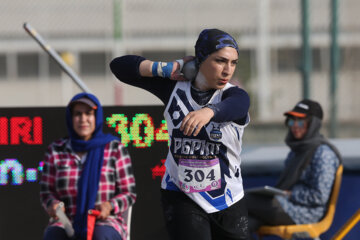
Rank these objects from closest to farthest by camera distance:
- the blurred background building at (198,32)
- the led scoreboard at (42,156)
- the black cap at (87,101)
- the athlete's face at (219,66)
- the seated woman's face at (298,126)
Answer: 1. the athlete's face at (219,66)
2. the black cap at (87,101)
3. the led scoreboard at (42,156)
4. the seated woman's face at (298,126)
5. the blurred background building at (198,32)

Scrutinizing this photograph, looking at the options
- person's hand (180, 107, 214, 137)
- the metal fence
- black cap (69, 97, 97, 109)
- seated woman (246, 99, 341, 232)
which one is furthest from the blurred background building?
person's hand (180, 107, 214, 137)

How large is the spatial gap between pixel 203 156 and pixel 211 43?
0.47 m

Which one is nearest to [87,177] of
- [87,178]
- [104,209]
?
[87,178]

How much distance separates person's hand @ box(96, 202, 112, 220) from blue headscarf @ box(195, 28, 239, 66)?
1205 mm

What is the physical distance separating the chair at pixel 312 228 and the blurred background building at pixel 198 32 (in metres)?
1.37

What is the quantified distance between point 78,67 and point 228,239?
7.67 metres

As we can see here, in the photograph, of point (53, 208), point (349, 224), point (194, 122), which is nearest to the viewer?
point (194, 122)

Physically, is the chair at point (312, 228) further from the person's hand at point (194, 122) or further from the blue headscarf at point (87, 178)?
the person's hand at point (194, 122)

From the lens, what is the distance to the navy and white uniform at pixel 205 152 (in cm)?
343

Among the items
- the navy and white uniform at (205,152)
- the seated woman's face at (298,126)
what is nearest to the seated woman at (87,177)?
the navy and white uniform at (205,152)

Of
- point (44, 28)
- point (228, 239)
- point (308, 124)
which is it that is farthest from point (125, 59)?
point (44, 28)

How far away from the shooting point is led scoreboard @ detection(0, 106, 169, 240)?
5.00m

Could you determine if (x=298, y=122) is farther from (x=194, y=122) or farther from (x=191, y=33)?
(x=194, y=122)

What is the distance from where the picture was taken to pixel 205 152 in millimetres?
3443
